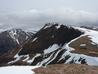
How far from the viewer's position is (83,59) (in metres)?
→ 142

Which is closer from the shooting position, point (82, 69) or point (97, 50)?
point (82, 69)

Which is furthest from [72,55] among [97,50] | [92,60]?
[97,50]

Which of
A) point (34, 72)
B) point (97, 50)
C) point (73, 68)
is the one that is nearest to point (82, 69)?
point (73, 68)

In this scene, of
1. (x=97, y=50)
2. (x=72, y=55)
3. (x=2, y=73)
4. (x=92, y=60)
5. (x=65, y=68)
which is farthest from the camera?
(x=97, y=50)

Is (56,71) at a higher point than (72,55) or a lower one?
higher

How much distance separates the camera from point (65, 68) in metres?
45.8

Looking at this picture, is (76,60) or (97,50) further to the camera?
(97,50)

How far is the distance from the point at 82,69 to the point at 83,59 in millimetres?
98481

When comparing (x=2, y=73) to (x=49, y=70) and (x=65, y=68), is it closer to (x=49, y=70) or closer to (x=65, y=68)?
(x=49, y=70)

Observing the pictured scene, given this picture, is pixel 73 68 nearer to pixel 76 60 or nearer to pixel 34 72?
pixel 34 72

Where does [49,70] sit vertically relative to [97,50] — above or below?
above

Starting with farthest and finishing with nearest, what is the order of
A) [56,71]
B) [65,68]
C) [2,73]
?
[65,68], [56,71], [2,73]

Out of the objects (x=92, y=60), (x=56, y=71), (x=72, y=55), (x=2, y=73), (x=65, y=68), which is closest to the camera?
(x=2, y=73)

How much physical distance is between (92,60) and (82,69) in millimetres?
95010
